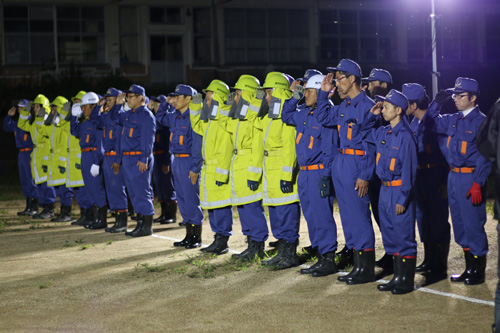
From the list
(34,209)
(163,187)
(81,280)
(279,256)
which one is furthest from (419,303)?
(34,209)

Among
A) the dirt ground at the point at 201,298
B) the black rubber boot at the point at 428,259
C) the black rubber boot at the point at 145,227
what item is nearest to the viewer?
the dirt ground at the point at 201,298

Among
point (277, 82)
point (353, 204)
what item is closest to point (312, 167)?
point (353, 204)

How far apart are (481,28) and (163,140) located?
29856 millimetres

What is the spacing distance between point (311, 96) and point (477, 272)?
2.79 meters

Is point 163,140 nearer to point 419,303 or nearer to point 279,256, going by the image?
point 279,256

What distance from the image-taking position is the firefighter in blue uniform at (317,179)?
29.5 feet

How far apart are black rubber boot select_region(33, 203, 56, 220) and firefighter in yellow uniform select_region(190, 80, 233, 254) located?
5898 mm

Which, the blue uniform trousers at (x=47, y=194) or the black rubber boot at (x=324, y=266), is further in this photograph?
the blue uniform trousers at (x=47, y=194)

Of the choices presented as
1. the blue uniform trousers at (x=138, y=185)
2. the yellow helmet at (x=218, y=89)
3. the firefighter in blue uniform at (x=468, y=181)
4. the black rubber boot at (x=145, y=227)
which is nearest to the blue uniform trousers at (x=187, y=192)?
the blue uniform trousers at (x=138, y=185)

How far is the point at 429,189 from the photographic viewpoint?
9062mm

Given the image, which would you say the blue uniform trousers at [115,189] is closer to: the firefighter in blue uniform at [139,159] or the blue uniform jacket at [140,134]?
the firefighter in blue uniform at [139,159]

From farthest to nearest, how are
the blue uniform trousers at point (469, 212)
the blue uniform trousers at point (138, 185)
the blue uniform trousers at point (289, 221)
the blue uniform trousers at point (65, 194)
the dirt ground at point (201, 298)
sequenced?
the blue uniform trousers at point (65, 194)
the blue uniform trousers at point (138, 185)
the blue uniform trousers at point (289, 221)
the blue uniform trousers at point (469, 212)
the dirt ground at point (201, 298)

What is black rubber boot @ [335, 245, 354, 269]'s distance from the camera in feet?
31.2

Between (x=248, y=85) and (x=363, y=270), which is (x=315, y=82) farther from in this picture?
(x=363, y=270)
